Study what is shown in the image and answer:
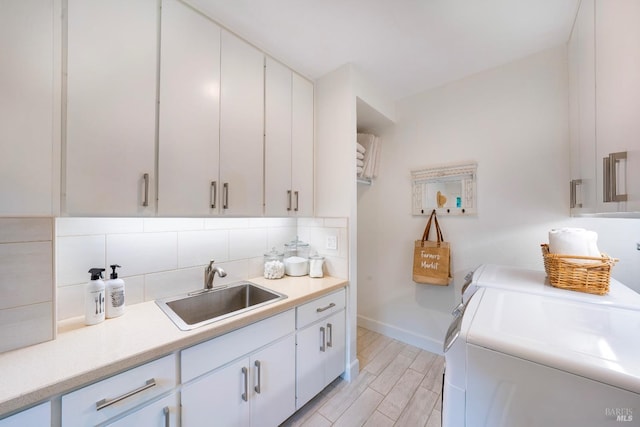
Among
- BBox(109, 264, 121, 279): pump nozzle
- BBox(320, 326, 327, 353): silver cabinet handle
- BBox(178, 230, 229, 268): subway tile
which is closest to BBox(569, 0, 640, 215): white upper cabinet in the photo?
BBox(320, 326, 327, 353): silver cabinet handle

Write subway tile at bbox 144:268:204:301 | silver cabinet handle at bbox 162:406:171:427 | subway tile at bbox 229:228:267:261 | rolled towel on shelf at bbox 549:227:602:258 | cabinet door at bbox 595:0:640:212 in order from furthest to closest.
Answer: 1. subway tile at bbox 229:228:267:261
2. subway tile at bbox 144:268:204:301
3. rolled towel on shelf at bbox 549:227:602:258
4. silver cabinet handle at bbox 162:406:171:427
5. cabinet door at bbox 595:0:640:212

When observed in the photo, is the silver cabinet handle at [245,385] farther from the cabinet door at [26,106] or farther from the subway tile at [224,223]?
the cabinet door at [26,106]

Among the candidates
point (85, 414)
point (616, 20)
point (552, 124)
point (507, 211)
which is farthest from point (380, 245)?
point (85, 414)

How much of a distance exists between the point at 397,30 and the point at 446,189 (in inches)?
51.9

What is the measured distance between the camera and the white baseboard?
2145 mm

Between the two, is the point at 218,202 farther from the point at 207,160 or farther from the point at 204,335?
the point at 204,335

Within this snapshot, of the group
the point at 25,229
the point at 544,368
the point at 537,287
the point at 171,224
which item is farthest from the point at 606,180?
the point at 25,229

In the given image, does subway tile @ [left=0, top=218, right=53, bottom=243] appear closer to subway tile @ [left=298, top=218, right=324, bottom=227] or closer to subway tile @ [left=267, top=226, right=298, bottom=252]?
subway tile @ [left=267, top=226, right=298, bottom=252]

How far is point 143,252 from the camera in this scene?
1.36m

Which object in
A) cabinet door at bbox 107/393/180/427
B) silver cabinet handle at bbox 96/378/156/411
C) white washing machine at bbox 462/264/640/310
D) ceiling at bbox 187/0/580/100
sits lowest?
cabinet door at bbox 107/393/180/427

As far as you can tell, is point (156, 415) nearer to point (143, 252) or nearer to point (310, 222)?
point (143, 252)

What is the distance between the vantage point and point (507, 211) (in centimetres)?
182

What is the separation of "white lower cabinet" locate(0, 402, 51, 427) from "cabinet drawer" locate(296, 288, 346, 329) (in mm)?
1012

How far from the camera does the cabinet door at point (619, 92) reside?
2.38ft
